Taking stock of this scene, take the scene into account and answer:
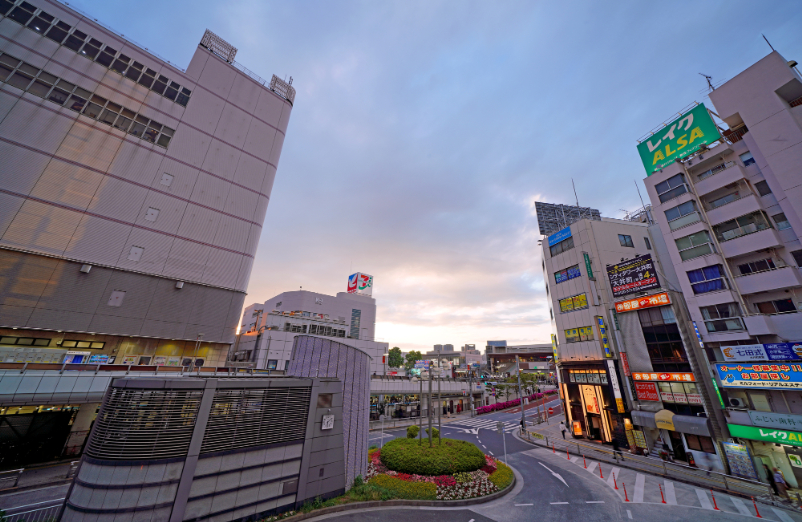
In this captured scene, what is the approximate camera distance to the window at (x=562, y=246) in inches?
1490

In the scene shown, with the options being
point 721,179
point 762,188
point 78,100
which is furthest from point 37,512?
point 762,188

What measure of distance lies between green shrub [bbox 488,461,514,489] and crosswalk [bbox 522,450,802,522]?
641cm

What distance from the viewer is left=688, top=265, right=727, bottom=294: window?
24.3m

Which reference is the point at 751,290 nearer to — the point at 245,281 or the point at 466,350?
the point at 245,281

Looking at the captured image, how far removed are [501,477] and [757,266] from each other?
27.9 metres

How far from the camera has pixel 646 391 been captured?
27406 millimetres

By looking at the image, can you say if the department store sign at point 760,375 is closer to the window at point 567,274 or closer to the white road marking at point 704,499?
the white road marking at point 704,499

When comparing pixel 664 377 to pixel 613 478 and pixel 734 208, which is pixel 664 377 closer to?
pixel 613 478

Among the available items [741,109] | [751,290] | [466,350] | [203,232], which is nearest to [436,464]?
[751,290]

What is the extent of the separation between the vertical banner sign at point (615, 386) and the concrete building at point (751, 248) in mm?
7501

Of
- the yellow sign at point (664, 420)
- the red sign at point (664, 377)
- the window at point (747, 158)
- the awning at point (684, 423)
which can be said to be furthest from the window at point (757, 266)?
the yellow sign at point (664, 420)

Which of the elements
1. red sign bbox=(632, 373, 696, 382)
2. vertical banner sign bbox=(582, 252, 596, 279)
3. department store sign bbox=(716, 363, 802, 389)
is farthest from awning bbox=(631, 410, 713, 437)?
vertical banner sign bbox=(582, 252, 596, 279)

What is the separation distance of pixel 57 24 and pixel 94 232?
23.5 m

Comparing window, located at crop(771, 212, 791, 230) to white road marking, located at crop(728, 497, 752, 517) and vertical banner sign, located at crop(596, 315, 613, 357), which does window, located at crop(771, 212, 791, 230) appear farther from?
white road marking, located at crop(728, 497, 752, 517)
